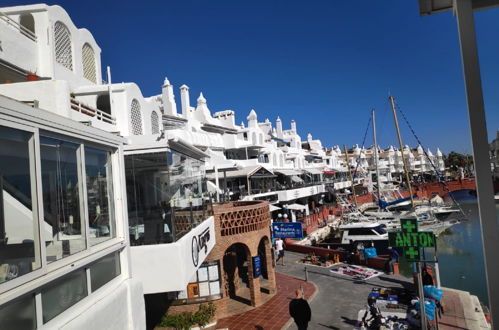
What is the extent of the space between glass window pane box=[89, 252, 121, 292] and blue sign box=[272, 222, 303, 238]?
11054 millimetres

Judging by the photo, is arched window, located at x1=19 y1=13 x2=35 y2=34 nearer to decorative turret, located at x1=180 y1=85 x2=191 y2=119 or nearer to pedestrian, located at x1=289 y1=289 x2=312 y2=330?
pedestrian, located at x1=289 y1=289 x2=312 y2=330

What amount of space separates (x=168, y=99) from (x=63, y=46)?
675 inches

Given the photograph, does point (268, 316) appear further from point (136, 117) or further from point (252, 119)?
point (252, 119)

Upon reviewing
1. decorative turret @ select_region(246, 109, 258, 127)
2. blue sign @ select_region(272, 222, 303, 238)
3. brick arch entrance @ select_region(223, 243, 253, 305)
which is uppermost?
decorative turret @ select_region(246, 109, 258, 127)

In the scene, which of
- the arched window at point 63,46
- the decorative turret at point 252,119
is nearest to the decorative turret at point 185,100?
the decorative turret at point 252,119

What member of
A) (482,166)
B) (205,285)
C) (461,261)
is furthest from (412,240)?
(461,261)

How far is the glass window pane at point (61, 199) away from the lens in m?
3.57

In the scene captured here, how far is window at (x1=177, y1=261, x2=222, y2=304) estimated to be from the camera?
12758mm

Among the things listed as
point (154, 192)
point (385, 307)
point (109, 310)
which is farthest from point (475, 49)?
point (385, 307)

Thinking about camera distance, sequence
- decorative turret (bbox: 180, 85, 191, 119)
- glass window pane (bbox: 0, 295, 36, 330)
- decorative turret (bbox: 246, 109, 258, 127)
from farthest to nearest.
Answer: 1. decorative turret (bbox: 246, 109, 258, 127)
2. decorative turret (bbox: 180, 85, 191, 119)
3. glass window pane (bbox: 0, 295, 36, 330)

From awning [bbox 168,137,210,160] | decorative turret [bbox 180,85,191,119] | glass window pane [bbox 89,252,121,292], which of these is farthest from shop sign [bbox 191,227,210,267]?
decorative turret [bbox 180,85,191,119]

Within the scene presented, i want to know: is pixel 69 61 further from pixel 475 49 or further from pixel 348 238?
pixel 348 238

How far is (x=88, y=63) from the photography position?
13.9 m

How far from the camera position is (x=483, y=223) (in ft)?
7.25
